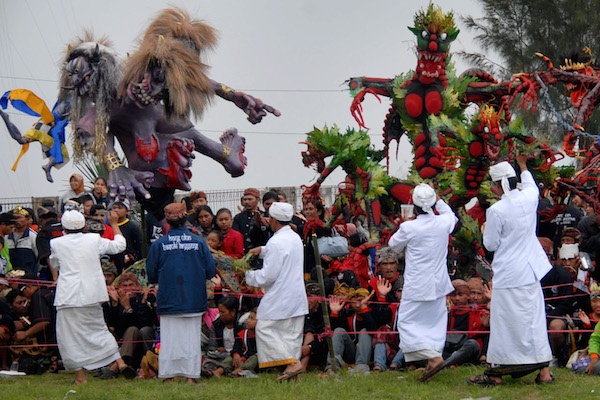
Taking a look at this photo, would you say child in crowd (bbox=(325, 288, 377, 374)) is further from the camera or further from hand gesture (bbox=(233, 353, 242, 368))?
the camera

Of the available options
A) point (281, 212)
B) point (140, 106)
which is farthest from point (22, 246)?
point (281, 212)

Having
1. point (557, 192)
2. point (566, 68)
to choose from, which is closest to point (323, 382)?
point (557, 192)

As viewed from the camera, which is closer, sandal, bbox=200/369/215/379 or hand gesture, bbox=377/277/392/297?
sandal, bbox=200/369/215/379

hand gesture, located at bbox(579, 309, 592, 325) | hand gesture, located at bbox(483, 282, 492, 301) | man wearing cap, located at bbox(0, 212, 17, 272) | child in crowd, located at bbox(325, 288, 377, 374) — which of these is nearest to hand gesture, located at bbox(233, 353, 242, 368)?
child in crowd, located at bbox(325, 288, 377, 374)

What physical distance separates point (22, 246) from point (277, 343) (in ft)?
13.5

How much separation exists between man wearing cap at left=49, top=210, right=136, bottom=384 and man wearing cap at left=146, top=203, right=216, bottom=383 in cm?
51

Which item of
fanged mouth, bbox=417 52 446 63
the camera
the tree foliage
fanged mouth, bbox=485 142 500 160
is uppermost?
the tree foliage

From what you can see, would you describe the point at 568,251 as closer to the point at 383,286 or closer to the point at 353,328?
the point at 383,286

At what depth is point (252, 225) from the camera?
43.6 ft

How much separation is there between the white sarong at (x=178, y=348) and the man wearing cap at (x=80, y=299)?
1.85 feet

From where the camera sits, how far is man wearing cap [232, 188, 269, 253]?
13.3m

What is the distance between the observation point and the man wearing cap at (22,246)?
515 inches

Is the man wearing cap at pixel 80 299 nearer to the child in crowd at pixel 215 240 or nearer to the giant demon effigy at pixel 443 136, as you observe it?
the child in crowd at pixel 215 240

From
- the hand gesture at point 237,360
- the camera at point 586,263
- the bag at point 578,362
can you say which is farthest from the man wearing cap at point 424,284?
the camera at point 586,263
